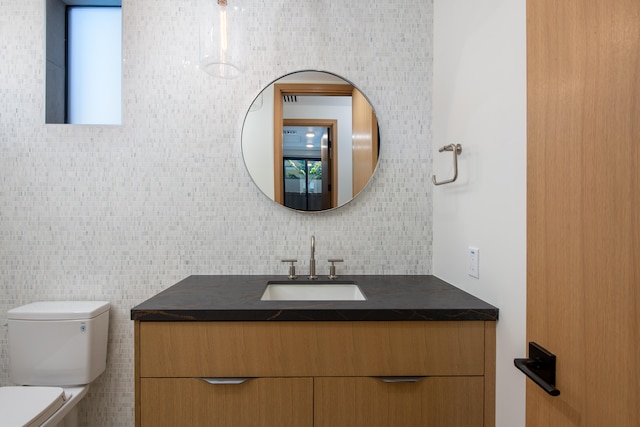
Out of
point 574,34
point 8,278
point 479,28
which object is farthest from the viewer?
point 8,278

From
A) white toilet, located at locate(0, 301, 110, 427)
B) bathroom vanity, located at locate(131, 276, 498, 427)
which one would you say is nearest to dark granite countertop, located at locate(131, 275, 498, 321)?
bathroom vanity, located at locate(131, 276, 498, 427)

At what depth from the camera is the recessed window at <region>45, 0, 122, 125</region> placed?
1.70m

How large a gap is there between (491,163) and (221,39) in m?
1.31

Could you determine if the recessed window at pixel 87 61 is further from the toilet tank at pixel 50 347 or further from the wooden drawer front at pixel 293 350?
the wooden drawer front at pixel 293 350

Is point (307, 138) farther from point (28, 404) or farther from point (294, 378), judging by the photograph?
point (28, 404)

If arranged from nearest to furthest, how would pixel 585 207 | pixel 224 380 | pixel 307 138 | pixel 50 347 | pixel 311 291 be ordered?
pixel 585 207, pixel 224 380, pixel 50 347, pixel 311 291, pixel 307 138

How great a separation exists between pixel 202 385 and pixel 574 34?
1.33 metres

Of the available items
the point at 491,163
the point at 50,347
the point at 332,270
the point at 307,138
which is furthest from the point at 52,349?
the point at 491,163

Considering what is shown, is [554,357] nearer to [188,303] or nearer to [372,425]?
[372,425]

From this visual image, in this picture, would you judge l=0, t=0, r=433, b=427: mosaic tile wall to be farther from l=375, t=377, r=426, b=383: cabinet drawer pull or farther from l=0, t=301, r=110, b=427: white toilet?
l=375, t=377, r=426, b=383: cabinet drawer pull

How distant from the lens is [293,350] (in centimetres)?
110

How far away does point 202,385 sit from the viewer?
A: 3.59ft

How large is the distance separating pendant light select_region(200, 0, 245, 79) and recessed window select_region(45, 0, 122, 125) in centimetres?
50

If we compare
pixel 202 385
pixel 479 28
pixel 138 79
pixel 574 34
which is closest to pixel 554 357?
pixel 574 34
